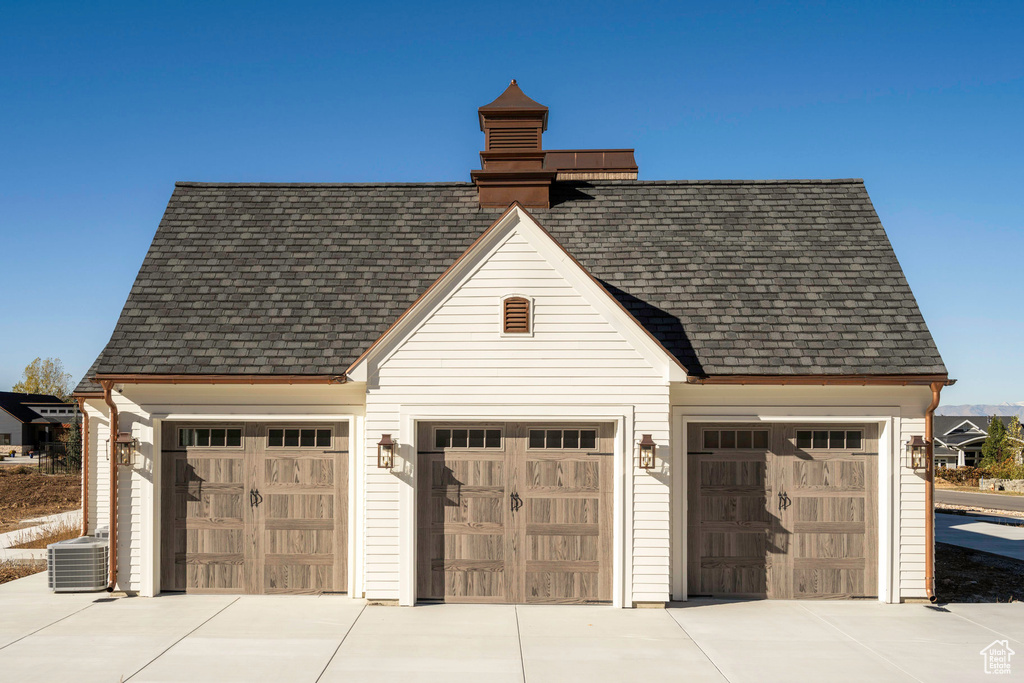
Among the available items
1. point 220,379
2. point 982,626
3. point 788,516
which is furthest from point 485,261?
point 982,626

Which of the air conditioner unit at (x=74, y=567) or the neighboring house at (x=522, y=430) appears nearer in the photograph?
the neighboring house at (x=522, y=430)

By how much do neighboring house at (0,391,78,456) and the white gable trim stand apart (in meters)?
58.6

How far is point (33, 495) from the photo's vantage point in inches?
989

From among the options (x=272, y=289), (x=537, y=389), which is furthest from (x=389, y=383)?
(x=272, y=289)

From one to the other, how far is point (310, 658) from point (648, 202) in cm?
877

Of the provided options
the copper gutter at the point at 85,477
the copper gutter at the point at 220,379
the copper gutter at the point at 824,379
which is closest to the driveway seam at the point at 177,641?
the copper gutter at the point at 220,379

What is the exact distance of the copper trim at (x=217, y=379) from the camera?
9.67 meters

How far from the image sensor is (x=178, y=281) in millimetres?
11008

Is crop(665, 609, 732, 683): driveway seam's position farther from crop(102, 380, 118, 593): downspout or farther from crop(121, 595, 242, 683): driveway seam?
crop(102, 380, 118, 593): downspout

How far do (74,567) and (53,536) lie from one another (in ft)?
21.5

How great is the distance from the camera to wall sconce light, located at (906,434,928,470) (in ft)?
32.0

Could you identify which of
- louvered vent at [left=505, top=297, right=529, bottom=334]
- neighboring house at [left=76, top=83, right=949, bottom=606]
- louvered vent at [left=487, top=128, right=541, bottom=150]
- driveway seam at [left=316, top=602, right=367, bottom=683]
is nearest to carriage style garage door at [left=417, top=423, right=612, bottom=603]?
neighboring house at [left=76, top=83, right=949, bottom=606]

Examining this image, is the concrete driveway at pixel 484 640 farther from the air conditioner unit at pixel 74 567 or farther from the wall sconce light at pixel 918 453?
the wall sconce light at pixel 918 453

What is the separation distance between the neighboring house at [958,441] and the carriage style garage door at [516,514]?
192 ft
